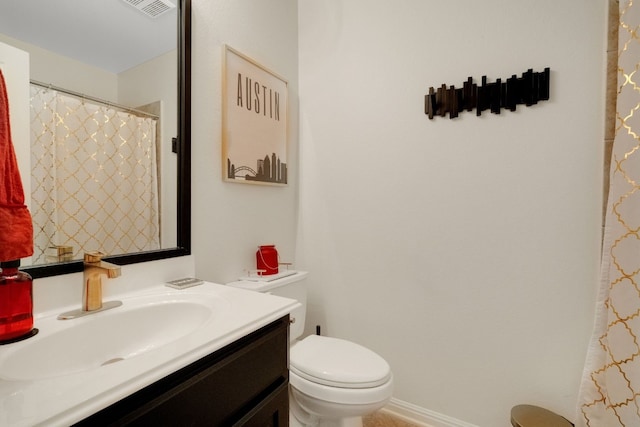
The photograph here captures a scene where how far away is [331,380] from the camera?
43.1 inches

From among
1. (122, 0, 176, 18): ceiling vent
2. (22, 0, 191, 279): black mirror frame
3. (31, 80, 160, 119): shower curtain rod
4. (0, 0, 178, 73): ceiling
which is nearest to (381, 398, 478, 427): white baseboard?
(22, 0, 191, 279): black mirror frame

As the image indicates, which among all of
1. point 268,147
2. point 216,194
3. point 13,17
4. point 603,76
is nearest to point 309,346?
point 216,194

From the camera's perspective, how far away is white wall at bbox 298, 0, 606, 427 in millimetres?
1165

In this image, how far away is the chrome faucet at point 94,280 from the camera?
81 cm

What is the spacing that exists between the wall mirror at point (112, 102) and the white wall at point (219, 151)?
76 millimetres

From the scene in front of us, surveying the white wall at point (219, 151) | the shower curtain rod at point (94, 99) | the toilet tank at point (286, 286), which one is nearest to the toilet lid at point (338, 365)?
the toilet tank at point (286, 286)

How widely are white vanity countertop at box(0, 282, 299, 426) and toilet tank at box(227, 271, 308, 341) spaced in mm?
543

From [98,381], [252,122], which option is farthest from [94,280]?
[252,122]

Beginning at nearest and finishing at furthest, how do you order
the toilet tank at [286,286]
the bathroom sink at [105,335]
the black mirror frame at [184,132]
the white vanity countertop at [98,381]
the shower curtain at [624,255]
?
the white vanity countertop at [98,381] < the bathroom sink at [105,335] < the shower curtain at [624,255] < the black mirror frame at [184,132] < the toilet tank at [286,286]

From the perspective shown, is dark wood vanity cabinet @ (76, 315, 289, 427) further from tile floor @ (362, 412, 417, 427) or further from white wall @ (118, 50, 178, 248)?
tile floor @ (362, 412, 417, 427)

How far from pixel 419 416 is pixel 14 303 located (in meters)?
1.67

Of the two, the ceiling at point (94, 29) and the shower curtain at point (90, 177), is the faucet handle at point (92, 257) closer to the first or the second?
the shower curtain at point (90, 177)

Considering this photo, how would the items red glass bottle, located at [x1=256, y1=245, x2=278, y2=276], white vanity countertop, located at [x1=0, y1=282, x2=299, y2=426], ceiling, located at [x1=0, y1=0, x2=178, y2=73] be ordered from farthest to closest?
red glass bottle, located at [x1=256, y1=245, x2=278, y2=276] → ceiling, located at [x1=0, y1=0, x2=178, y2=73] → white vanity countertop, located at [x1=0, y1=282, x2=299, y2=426]

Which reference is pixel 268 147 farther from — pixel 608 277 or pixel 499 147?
pixel 608 277
